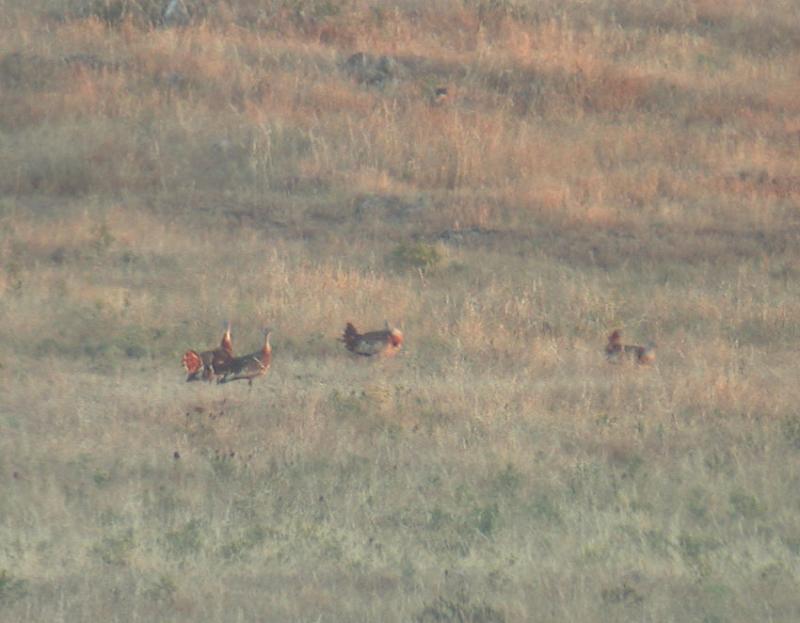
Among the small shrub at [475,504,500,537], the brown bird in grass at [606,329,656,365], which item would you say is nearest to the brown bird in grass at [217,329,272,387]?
the brown bird in grass at [606,329,656,365]

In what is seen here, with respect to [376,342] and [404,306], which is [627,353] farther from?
[404,306]

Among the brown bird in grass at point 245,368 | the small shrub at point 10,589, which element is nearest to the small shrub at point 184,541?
the small shrub at point 10,589

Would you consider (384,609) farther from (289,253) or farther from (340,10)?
(340,10)

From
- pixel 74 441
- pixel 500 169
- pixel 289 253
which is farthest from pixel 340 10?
pixel 74 441

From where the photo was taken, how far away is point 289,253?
1253 cm

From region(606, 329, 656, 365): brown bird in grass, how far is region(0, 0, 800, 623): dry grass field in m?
0.11

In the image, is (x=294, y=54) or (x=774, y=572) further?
(x=294, y=54)

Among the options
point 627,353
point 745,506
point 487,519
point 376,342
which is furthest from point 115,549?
point 627,353

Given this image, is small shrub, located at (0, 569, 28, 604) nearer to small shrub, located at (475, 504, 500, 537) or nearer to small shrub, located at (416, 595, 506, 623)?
small shrub, located at (416, 595, 506, 623)

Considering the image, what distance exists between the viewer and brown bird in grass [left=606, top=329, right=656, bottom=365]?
32.6ft

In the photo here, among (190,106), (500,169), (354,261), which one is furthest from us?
(190,106)

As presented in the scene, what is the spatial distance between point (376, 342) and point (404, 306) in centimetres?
132

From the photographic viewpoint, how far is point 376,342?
389 inches

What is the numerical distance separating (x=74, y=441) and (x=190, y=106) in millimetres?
7754
